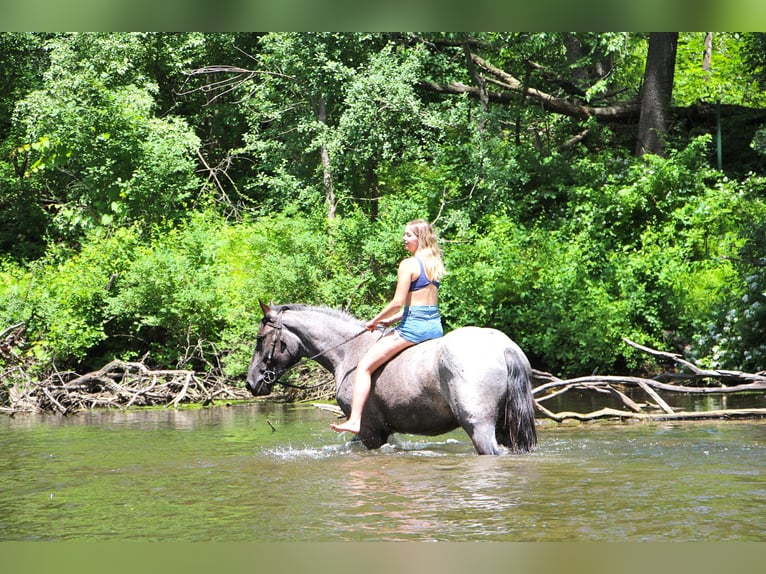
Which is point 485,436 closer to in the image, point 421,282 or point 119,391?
point 421,282

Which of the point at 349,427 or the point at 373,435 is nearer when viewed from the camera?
the point at 349,427

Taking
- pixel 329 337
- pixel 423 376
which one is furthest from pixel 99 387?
pixel 423 376

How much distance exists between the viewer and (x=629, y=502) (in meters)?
5.70

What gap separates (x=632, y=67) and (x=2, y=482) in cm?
2539

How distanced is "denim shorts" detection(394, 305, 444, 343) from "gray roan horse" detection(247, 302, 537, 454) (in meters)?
0.12

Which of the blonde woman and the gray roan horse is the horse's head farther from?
the blonde woman

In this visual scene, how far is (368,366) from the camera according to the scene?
8.80 meters

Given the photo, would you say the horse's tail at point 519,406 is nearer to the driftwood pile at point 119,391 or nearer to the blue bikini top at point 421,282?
the blue bikini top at point 421,282

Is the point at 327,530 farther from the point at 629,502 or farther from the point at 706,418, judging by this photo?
the point at 706,418

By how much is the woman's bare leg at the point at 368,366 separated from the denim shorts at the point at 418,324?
3.4 inches

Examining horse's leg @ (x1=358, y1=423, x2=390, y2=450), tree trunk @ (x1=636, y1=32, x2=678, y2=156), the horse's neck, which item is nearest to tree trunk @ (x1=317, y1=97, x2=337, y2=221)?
tree trunk @ (x1=636, y1=32, x2=678, y2=156)

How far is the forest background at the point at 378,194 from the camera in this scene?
17.7m

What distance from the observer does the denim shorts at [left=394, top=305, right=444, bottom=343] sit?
859 cm

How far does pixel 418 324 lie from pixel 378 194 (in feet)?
51.1
